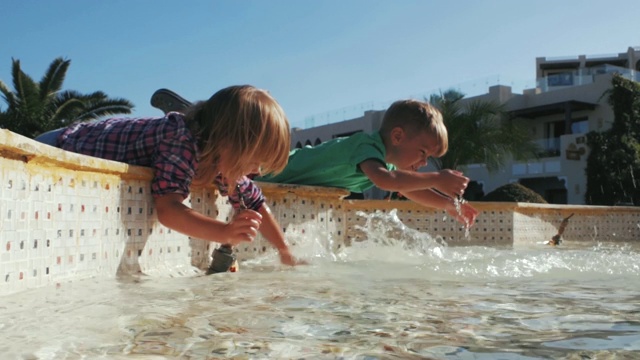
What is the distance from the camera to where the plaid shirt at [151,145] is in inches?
104

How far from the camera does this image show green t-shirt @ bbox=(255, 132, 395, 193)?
14.1ft

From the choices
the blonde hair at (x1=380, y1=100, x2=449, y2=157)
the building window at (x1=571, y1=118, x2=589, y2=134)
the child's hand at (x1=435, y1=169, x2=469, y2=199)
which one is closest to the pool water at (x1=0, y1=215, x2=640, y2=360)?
the child's hand at (x1=435, y1=169, x2=469, y2=199)

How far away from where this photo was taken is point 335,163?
4.52 metres

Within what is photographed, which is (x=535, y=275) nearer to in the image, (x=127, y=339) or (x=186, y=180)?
(x=186, y=180)

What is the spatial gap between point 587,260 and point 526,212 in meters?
5.20

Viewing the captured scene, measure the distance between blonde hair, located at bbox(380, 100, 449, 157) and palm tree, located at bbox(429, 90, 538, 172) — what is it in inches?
609

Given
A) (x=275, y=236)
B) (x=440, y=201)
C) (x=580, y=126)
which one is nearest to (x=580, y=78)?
(x=580, y=126)

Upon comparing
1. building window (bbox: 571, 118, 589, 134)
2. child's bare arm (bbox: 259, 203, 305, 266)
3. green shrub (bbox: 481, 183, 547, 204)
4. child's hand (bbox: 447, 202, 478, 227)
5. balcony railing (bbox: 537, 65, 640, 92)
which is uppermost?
balcony railing (bbox: 537, 65, 640, 92)

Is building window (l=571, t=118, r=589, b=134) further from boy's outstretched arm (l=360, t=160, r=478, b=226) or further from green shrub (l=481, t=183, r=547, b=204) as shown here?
boy's outstretched arm (l=360, t=160, r=478, b=226)

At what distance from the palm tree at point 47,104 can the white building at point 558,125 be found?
13.1m

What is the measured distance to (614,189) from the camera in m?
20.9

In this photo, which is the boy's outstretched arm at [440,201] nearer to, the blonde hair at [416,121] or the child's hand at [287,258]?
the blonde hair at [416,121]

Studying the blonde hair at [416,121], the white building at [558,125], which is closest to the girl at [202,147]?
the blonde hair at [416,121]

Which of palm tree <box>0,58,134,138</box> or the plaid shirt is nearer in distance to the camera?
the plaid shirt
